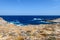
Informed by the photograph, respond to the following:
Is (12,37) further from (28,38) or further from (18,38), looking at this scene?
(28,38)

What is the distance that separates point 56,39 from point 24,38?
1304 millimetres

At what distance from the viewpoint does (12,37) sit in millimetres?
6383

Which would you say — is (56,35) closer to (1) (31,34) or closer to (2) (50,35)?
(2) (50,35)

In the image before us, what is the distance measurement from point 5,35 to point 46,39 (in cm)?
179

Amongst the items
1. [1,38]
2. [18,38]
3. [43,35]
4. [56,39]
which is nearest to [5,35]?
[1,38]

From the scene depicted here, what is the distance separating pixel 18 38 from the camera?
20.5 feet

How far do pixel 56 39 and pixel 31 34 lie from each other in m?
1.15

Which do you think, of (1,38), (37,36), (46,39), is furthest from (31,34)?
(1,38)

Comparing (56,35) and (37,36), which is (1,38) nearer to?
(37,36)

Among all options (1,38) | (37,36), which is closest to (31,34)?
(37,36)

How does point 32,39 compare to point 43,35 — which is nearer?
point 32,39

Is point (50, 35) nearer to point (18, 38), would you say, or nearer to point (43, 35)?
point (43, 35)

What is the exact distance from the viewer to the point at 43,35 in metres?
6.57

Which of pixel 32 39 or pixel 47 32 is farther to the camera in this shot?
pixel 47 32
